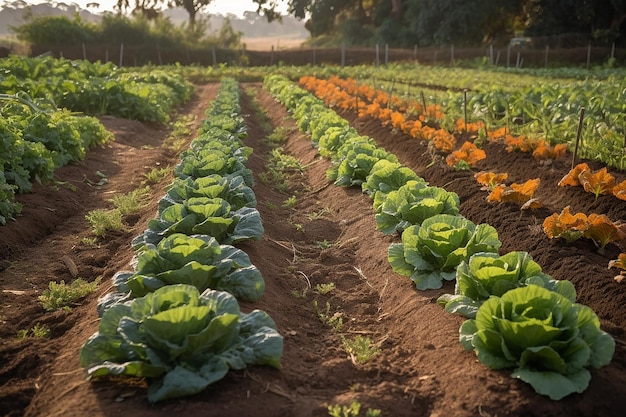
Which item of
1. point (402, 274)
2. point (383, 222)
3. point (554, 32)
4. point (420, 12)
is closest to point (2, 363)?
point (402, 274)

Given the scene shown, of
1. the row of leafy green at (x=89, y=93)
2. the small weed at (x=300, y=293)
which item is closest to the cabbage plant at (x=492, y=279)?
the small weed at (x=300, y=293)

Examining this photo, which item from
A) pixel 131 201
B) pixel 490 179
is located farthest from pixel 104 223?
pixel 490 179

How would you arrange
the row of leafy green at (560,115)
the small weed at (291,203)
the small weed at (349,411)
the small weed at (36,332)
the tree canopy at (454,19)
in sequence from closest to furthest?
the small weed at (349,411), the small weed at (36,332), the small weed at (291,203), the row of leafy green at (560,115), the tree canopy at (454,19)

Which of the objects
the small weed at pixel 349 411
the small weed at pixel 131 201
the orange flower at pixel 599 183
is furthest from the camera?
the small weed at pixel 131 201

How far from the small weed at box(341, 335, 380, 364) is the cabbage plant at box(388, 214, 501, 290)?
0.71 m

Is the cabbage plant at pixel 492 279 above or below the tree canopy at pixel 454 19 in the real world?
below

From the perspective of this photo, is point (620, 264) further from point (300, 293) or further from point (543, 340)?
point (300, 293)

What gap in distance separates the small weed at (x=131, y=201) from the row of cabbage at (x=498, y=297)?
3.11 meters

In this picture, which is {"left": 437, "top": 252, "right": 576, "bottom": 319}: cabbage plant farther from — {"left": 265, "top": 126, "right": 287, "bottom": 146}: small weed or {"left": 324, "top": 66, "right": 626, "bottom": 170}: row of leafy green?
{"left": 265, "top": 126, "right": 287, "bottom": 146}: small weed

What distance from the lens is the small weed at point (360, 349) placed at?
3873mm

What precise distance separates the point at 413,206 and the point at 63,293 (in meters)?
3.04

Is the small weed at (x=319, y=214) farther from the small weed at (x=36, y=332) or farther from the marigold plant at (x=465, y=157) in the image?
the small weed at (x=36, y=332)

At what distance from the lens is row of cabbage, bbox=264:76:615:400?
122 inches

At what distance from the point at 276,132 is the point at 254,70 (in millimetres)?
19426
